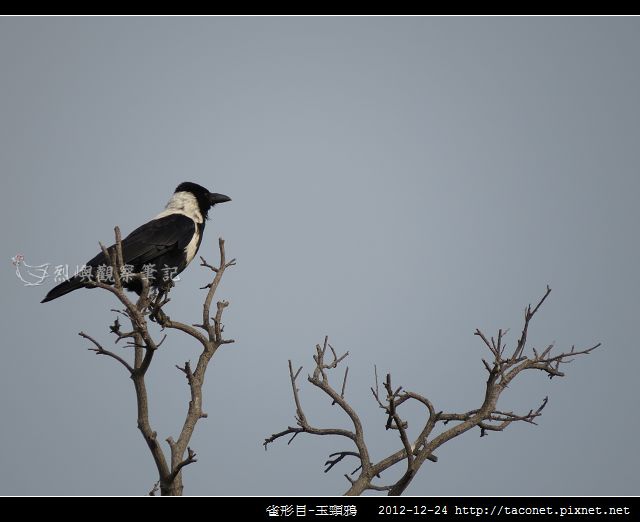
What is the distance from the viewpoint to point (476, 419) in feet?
15.4

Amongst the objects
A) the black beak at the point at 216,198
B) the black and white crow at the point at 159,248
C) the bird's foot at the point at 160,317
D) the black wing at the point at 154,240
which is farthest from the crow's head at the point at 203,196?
the bird's foot at the point at 160,317

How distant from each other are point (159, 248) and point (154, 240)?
0.11m

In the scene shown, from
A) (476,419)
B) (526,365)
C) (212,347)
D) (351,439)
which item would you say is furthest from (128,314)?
(526,365)

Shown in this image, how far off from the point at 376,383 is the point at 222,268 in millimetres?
1470

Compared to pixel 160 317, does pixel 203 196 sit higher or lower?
higher

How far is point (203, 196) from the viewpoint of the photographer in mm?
8617

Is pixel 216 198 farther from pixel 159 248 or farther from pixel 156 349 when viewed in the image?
→ pixel 156 349

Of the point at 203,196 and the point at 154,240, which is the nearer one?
the point at 154,240

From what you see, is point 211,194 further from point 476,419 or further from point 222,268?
point 476,419

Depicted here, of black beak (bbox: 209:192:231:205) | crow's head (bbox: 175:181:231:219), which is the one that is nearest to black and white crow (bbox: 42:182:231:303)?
crow's head (bbox: 175:181:231:219)

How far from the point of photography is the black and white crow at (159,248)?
6.58 m

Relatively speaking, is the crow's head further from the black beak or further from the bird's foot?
the bird's foot

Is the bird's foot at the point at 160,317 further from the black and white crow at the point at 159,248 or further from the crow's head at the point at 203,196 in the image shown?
the crow's head at the point at 203,196

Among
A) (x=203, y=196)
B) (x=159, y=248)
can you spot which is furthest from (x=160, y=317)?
(x=203, y=196)
